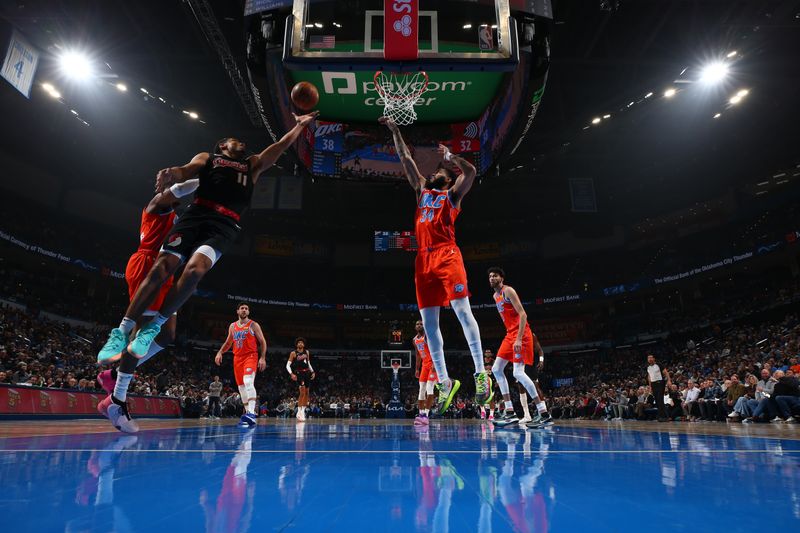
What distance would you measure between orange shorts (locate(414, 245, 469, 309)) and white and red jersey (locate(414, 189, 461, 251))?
0.09m

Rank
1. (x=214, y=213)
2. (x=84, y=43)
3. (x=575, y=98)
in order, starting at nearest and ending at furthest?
(x=214, y=213) → (x=84, y=43) → (x=575, y=98)

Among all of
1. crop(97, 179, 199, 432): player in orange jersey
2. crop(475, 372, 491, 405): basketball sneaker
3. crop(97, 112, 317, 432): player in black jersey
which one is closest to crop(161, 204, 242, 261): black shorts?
crop(97, 112, 317, 432): player in black jersey

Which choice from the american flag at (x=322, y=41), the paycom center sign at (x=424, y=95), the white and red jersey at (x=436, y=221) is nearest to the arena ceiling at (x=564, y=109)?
the paycom center sign at (x=424, y=95)

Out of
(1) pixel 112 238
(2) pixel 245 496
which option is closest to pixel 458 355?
(1) pixel 112 238

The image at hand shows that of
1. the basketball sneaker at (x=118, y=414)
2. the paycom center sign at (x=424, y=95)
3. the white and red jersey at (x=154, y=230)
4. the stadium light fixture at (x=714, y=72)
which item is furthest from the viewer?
the stadium light fixture at (x=714, y=72)

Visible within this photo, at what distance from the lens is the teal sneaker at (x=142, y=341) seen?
363cm

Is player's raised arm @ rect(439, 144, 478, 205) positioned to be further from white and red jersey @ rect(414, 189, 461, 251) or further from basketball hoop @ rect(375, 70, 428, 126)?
basketball hoop @ rect(375, 70, 428, 126)

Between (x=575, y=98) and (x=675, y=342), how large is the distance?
1681cm

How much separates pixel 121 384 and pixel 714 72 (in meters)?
19.5

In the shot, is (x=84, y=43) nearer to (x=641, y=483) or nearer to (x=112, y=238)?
(x=112, y=238)

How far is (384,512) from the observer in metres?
1.24

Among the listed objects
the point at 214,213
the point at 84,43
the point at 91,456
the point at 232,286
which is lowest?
the point at 91,456

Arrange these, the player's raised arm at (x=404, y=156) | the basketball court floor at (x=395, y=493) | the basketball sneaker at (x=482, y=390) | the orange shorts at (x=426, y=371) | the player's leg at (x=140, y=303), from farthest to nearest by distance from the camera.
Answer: the orange shorts at (x=426, y=371) → the player's raised arm at (x=404, y=156) → the basketball sneaker at (x=482, y=390) → the player's leg at (x=140, y=303) → the basketball court floor at (x=395, y=493)

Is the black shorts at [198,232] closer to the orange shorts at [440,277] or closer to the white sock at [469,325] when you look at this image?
the orange shorts at [440,277]
